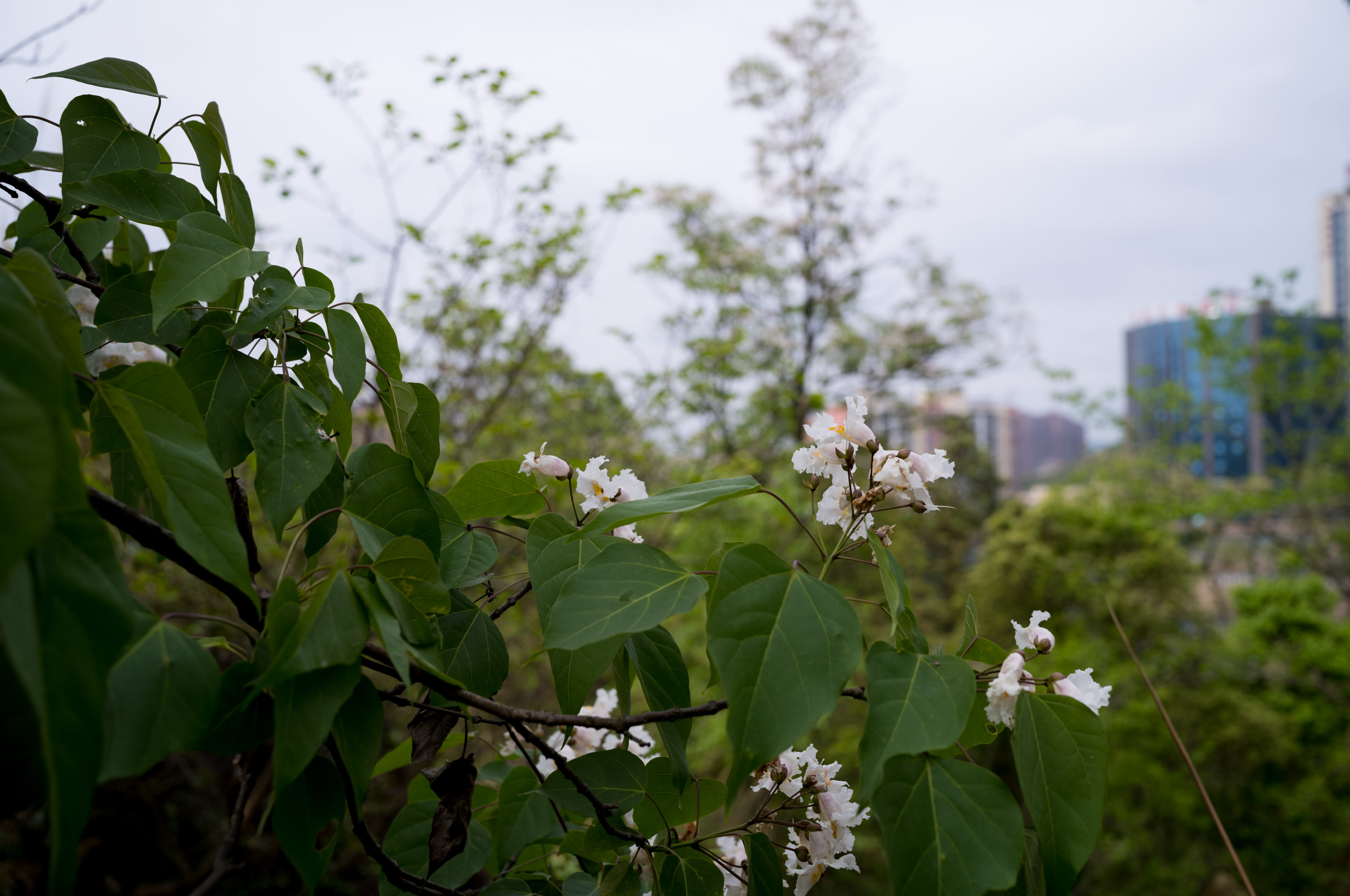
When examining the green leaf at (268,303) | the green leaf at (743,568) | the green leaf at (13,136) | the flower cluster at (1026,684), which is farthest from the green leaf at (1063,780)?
the green leaf at (13,136)

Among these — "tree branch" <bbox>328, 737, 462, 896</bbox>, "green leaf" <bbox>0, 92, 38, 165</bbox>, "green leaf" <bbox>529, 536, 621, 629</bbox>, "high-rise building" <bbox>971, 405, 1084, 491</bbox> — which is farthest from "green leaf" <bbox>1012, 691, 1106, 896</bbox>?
"high-rise building" <bbox>971, 405, 1084, 491</bbox>

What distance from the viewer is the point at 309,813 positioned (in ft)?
1.28

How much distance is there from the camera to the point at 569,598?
16.6 inches

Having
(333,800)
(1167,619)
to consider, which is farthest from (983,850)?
(1167,619)

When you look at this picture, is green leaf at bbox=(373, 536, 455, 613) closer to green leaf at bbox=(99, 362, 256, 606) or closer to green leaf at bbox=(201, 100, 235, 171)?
green leaf at bbox=(99, 362, 256, 606)

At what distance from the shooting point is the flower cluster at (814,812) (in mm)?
583

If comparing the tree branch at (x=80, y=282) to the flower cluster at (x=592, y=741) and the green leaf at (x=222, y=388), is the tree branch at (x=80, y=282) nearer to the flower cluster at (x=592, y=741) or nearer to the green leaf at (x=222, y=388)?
the green leaf at (x=222, y=388)

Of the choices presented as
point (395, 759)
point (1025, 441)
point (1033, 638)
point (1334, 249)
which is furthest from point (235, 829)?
point (1025, 441)

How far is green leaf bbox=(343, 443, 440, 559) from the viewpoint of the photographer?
469 mm

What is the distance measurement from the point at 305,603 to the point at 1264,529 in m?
7.25

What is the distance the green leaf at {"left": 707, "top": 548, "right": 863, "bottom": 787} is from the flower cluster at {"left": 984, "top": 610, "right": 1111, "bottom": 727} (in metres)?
0.11

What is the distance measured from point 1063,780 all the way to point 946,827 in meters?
0.08

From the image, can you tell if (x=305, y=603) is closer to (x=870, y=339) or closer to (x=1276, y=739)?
(x=1276, y=739)

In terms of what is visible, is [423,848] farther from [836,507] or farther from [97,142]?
[97,142]
